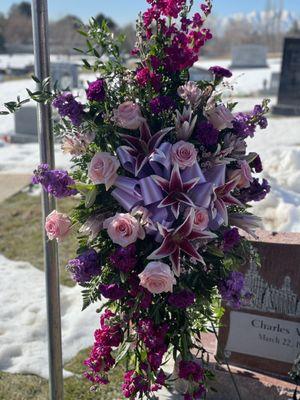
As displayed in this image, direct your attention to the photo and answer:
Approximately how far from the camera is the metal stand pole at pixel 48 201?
2.24 meters

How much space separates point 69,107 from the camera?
2004 mm

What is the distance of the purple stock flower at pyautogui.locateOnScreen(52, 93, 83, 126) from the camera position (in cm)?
201

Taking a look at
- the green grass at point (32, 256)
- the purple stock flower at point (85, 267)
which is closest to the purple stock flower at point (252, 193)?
the purple stock flower at point (85, 267)

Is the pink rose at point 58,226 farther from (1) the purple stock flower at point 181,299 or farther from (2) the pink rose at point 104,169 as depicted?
(1) the purple stock flower at point 181,299

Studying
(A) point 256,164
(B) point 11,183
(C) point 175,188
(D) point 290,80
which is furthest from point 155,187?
(D) point 290,80

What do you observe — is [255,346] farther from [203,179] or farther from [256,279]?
[203,179]

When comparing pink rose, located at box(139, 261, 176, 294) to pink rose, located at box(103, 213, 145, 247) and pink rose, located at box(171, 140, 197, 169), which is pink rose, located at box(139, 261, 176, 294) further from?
pink rose, located at box(171, 140, 197, 169)

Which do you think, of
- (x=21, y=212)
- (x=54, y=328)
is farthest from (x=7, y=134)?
(x=54, y=328)

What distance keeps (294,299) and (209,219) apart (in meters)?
1.04

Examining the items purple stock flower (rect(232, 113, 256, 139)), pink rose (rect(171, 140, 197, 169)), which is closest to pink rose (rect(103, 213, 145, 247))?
pink rose (rect(171, 140, 197, 169))

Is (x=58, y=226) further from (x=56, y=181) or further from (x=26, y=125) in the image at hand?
(x=26, y=125)

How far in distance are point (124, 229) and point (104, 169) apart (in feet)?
0.75

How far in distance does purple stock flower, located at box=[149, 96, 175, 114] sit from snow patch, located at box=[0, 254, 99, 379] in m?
2.02

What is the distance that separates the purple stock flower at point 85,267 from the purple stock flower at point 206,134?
1.99 ft
